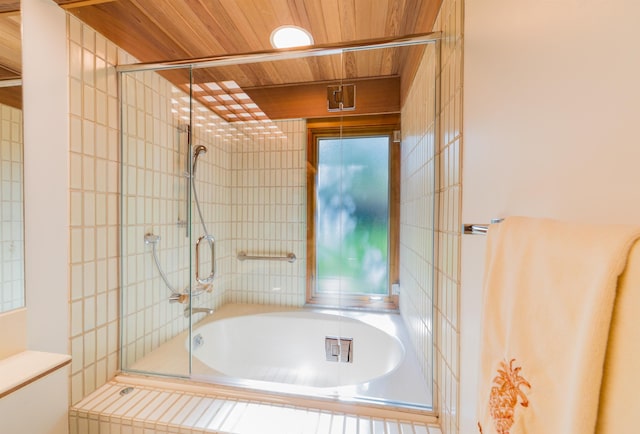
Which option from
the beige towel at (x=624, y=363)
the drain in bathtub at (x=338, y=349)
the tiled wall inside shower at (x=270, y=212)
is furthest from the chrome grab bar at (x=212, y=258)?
the beige towel at (x=624, y=363)

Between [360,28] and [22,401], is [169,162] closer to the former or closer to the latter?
[22,401]

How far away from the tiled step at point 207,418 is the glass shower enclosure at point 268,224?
0.11m

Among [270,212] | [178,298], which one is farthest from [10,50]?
[270,212]

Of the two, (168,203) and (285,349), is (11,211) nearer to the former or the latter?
(168,203)

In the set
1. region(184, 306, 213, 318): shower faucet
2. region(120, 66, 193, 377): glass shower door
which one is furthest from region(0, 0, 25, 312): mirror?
region(184, 306, 213, 318): shower faucet

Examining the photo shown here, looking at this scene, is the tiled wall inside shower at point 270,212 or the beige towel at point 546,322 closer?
the beige towel at point 546,322

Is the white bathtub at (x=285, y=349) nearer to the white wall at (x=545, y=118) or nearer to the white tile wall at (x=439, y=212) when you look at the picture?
the white tile wall at (x=439, y=212)

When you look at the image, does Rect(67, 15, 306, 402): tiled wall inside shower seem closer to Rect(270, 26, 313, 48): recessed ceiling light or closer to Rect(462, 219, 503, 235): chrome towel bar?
Rect(270, 26, 313, 48): recessed ceiling light

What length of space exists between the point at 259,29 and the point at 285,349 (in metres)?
2.04

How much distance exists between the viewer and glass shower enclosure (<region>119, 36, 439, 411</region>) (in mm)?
1286

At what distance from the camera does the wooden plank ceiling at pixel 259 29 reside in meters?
1.13

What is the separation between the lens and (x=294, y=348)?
1.82m

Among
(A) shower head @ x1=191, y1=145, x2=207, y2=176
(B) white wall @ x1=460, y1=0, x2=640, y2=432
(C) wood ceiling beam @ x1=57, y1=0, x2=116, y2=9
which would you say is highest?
(C) wood ceiling beam @ x1=57, y1=0, x2=116, y2=9

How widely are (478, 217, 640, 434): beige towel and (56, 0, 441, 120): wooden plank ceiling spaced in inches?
43.8
